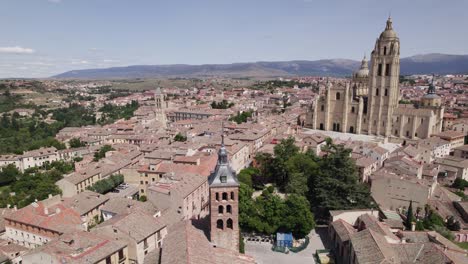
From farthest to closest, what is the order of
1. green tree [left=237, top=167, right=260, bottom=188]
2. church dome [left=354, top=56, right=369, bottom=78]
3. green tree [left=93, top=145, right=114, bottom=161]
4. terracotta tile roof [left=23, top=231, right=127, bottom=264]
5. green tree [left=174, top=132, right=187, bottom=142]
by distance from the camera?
1. church dome [left=354, top=56, right=369, bottom=78]
2. green tree [left=174, top=132, right=187, bottom=142]
3. green tree [left=93, top=145, right=114, bottom=161]
4. green tree [left=237, top=167, right=260, bottom=188]
5. terracotta tile roof [left=23, top=231, right=127, bottom=264]

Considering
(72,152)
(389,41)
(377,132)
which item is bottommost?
(72,152)

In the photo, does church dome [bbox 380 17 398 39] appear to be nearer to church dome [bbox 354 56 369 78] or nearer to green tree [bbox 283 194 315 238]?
church dome [bbox 354 56 369 78]

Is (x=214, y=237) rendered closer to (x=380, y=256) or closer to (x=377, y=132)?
(x=380, y=256)

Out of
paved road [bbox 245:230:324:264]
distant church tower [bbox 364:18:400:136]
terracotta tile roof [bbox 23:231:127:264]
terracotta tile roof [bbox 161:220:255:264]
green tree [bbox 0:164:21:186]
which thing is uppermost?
distant church tower [bbox 364:18:400:136]

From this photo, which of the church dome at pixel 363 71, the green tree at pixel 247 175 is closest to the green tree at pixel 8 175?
the green tree at pixel 247 175

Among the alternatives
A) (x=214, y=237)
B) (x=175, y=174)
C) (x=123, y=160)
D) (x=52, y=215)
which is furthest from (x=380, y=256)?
(x=123, y=160)

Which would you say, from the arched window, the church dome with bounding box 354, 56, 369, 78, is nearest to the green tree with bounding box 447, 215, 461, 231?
the arched window
